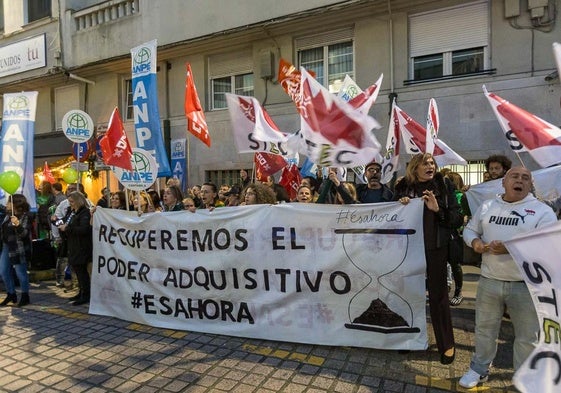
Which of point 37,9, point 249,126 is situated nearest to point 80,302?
point 249,126

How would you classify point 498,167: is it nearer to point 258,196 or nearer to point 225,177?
point 258,196

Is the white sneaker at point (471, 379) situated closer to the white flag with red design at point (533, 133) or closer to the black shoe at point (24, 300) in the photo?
the white flag with red design at point (533, 133)

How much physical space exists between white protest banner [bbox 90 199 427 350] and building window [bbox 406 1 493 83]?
6.19 m

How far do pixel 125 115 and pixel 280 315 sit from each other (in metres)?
11.0

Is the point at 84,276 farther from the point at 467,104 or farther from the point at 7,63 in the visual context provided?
the point at 7,63

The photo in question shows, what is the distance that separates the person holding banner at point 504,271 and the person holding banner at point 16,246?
19.1ft

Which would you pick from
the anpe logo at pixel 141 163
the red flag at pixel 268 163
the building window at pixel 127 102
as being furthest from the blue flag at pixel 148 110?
the building window at pixel 127 102

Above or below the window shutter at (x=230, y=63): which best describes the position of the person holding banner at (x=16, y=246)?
below

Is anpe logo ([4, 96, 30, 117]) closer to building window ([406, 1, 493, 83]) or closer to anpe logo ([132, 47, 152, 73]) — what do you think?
anpe logo ([132, 47, 152, 73])

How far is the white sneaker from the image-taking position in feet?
11.1

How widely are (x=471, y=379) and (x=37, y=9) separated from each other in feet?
58.3

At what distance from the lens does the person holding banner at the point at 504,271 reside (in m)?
3.08

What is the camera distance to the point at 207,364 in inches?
156

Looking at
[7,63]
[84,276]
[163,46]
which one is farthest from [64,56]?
[84,276]
